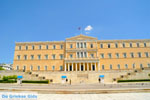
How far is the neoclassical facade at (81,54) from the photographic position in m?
46.3

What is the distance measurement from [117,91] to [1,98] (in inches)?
362

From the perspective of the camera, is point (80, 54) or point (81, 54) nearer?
point (80, 54)

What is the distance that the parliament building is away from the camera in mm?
46250

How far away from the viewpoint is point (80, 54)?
46656mm

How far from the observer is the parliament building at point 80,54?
46250mm

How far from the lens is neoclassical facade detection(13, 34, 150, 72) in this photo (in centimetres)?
4629

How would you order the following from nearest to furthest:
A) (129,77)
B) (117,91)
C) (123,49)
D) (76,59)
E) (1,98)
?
(1,98), (117,91), (129,77), (76,59), (123,49)

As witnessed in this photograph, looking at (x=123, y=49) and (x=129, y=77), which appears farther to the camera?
(x=123, y=49)

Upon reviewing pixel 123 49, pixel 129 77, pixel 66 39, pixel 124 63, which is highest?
pixel 66 39

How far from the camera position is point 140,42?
47938 millimetres

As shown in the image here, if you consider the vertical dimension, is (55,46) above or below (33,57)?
above

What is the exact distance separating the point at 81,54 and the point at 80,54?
41 centimetres

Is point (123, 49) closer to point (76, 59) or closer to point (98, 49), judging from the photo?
point (98, 49)

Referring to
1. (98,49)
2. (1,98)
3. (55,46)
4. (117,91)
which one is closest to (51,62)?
(55,46)
